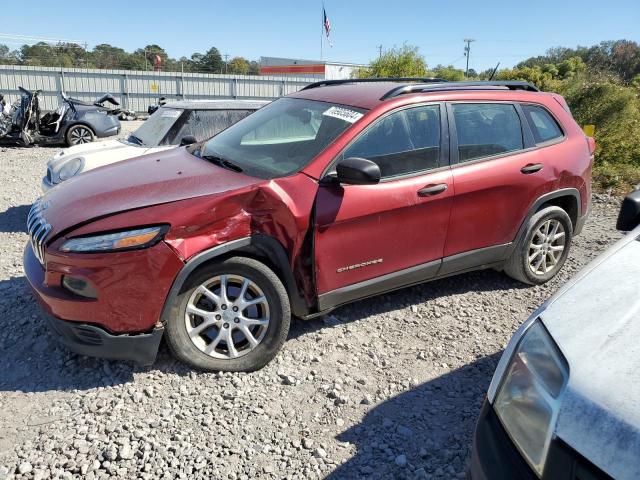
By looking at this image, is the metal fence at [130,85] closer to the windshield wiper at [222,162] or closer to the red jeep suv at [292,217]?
the red jeep suv at [292,217]

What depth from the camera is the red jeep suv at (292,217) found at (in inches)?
109

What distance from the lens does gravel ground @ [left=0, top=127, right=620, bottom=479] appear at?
248 cm

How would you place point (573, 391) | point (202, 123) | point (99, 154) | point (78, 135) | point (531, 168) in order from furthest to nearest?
point (78, 135) → point (202, 123) → point (99, 154) → point (531, 168) → point (573, 391)

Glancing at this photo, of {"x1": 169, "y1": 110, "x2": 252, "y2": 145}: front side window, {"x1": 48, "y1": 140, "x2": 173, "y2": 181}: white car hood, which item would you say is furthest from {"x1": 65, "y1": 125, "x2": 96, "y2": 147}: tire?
{"x1": 169, "y1": 110, "x2": 252, "y2": 145}: front side window

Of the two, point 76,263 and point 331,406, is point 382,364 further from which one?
point 76,263

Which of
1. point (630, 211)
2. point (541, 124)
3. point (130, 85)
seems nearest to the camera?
point (630, 211)

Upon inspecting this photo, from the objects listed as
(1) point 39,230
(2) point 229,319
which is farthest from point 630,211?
(1) point 39,230

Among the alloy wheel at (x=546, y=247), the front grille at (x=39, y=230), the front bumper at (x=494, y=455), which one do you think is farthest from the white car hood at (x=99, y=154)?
the front bumper at (x=494, y=455)

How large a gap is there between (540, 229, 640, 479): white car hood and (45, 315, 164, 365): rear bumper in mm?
2116

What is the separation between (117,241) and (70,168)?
370cm

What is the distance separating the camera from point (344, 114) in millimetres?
3521

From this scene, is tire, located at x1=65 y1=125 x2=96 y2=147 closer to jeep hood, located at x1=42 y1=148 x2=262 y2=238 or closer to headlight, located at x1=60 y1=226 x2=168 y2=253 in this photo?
jeep hood, located at x1=42 y1=148 x2=262 y2=238

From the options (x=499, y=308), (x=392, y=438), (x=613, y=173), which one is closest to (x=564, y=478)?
(x=392, y=438)

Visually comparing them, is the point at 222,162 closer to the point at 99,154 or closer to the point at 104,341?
the point at 104,341
